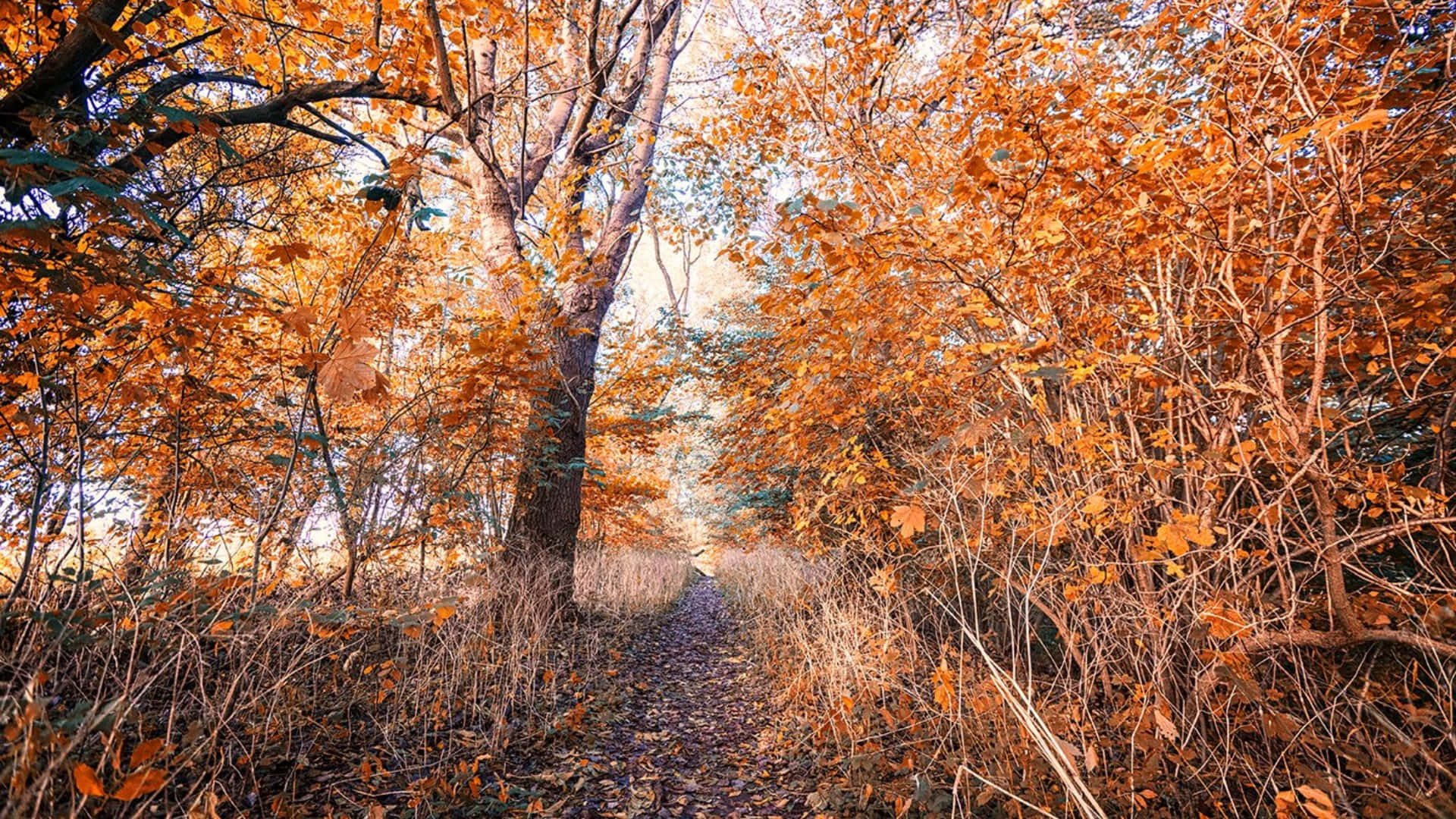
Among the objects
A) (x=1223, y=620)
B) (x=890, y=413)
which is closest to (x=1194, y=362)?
(x=1223, y=620)

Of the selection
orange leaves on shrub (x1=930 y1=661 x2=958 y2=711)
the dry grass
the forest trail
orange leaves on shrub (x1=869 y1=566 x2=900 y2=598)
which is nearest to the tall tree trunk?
the dry grass

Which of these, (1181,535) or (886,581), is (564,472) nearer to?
(886,581)

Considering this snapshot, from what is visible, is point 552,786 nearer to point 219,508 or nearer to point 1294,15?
point 219,508

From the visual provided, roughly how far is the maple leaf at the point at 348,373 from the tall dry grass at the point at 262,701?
2.75ft

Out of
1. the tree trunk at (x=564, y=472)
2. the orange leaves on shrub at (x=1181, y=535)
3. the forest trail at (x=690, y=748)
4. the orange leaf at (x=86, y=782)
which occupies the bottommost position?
the forest trail at (x=690, y=748)

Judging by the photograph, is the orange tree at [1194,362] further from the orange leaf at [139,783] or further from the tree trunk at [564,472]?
the tree trunk at [564,472]

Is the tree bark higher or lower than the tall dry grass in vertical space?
higher

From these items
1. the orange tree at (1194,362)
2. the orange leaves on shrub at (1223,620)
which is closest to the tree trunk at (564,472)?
the orange tree at (1194,362)

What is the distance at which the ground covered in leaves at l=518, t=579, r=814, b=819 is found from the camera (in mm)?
2812

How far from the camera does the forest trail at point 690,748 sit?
2816 mm

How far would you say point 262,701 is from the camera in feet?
8.07

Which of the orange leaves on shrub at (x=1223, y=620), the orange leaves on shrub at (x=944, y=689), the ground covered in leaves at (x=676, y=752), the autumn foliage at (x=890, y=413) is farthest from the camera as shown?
the ground covered in leaves at (x=676, y=752)

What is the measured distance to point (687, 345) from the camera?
Answer: 714 cm

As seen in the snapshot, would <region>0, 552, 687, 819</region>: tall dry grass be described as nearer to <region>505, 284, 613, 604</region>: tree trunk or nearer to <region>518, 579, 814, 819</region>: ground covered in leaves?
<region>518, 579, 814, 819</region>: ground covered in leaves
